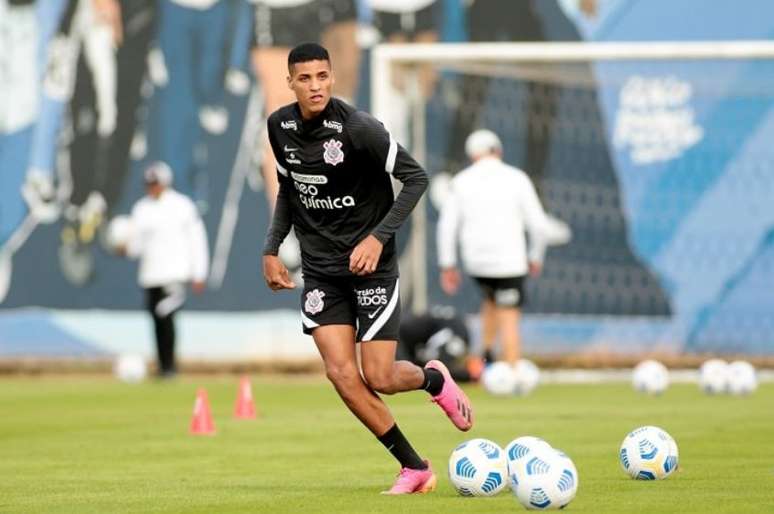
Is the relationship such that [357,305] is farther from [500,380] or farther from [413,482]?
[500,380]

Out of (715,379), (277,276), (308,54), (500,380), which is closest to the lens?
(308,54)

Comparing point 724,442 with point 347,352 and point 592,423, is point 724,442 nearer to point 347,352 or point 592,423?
point 592,423

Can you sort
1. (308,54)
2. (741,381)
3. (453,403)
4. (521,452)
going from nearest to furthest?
(521,452)
(308,54)
(453,403)
(741,381)

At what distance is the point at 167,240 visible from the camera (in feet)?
71.4

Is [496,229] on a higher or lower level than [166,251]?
higher

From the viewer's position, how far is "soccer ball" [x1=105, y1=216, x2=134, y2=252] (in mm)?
22280

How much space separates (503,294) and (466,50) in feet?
13.2

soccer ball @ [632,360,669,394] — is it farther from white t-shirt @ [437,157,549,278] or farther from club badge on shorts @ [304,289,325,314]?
club badge on shorts @ [304,289,325,314]

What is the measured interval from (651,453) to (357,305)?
171cm

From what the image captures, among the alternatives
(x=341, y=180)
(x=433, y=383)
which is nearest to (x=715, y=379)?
(x=433, y=383)

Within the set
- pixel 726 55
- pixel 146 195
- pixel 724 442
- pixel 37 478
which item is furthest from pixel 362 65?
pixel 37 478

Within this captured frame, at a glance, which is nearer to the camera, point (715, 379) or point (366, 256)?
point (366, 256)

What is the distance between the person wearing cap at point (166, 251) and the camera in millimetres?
21625

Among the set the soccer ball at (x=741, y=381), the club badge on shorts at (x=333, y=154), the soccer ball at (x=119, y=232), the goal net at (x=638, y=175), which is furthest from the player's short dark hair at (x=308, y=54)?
the goal net at (x=638, y=175)
